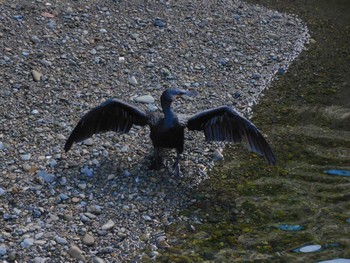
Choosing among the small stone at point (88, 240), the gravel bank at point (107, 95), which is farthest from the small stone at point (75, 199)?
the small stone at point (88, 240)

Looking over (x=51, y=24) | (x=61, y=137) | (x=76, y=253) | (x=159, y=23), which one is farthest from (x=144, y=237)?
(x=159, y=23)

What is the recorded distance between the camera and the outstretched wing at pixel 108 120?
8.27 meters

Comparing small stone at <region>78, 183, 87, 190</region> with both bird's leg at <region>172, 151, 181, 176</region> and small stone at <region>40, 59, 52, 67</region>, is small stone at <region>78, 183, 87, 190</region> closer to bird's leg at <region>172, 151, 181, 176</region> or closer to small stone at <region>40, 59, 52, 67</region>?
bird's leg at <region>172, 151, 181, 176</region>

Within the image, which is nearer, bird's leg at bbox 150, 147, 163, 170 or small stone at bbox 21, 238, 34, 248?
small stone at bbox 21, 238, 34, 248

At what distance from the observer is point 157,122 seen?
825 centimetres

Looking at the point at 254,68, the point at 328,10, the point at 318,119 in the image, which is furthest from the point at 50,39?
the point at 328,10

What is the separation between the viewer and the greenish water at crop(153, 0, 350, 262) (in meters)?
7.45

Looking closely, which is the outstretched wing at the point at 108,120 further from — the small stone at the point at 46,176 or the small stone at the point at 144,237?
the small stone at the point at 144,237

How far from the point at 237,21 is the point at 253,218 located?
5.03 m

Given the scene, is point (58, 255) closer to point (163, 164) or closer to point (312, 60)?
point (163, 164)

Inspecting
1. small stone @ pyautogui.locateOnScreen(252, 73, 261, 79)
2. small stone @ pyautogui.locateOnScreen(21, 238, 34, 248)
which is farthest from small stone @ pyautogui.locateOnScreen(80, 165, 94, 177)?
small stone @ pyautogui.locateOnScreen(252, 73, 261, 79)

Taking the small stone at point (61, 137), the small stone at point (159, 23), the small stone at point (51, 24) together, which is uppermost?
the small stone at point (159, 23)

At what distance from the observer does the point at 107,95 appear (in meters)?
9.79

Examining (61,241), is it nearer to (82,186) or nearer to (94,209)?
(94,209)
